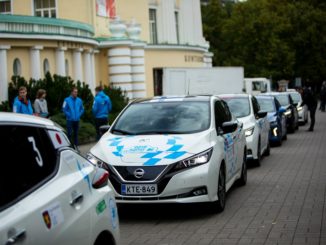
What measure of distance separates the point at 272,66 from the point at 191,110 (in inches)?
2219

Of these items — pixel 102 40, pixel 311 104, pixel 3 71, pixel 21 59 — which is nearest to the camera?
pixel 3 71

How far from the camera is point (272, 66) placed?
2598 inches

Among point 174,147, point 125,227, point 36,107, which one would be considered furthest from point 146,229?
point 36,107

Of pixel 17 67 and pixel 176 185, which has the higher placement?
pixel 17 67

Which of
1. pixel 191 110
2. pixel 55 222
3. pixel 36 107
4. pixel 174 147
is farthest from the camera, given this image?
pixel 36 107

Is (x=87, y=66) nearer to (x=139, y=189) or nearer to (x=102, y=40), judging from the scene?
(x=102, y=40)

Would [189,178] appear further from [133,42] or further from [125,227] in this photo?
[133,42]

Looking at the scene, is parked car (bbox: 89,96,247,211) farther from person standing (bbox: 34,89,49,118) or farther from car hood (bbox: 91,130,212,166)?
person standing (bbox: 34,89,49,118)

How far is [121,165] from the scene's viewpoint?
9.06 meters

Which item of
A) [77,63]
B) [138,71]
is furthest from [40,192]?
[138,71]

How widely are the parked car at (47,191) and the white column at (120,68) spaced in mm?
32759

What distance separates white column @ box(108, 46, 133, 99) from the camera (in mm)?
37719

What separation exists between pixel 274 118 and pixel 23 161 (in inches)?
683

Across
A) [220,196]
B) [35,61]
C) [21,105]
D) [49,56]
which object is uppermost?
[49,56]
